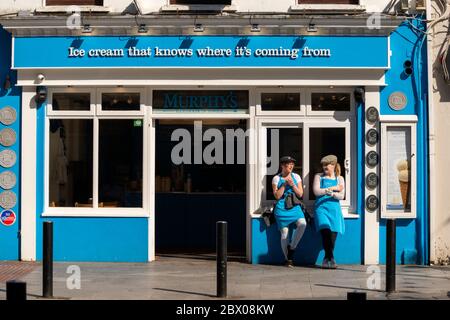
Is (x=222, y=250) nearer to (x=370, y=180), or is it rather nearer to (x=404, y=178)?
(x=370, y=180)

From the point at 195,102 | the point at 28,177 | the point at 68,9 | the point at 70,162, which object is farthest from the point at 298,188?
the point at 68,9

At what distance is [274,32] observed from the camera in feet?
46.2

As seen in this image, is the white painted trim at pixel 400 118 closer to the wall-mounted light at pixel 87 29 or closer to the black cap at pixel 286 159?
the black cap at pixel 286 159

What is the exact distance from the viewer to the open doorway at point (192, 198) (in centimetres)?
1645

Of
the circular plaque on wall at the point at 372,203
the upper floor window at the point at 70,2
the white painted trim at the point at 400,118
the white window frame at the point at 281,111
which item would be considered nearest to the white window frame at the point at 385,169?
the white painted trim at the point at 400,118

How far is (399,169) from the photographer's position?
47.0 feet

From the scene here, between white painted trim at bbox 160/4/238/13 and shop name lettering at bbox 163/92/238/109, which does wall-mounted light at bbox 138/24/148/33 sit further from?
shop name lettering at bbox 163/92/238/109

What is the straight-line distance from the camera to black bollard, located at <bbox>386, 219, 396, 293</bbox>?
11.5m

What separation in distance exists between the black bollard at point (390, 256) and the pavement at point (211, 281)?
0.48ft

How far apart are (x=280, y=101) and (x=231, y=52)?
1.19 m

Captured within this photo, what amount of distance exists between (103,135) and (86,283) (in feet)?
10.1
